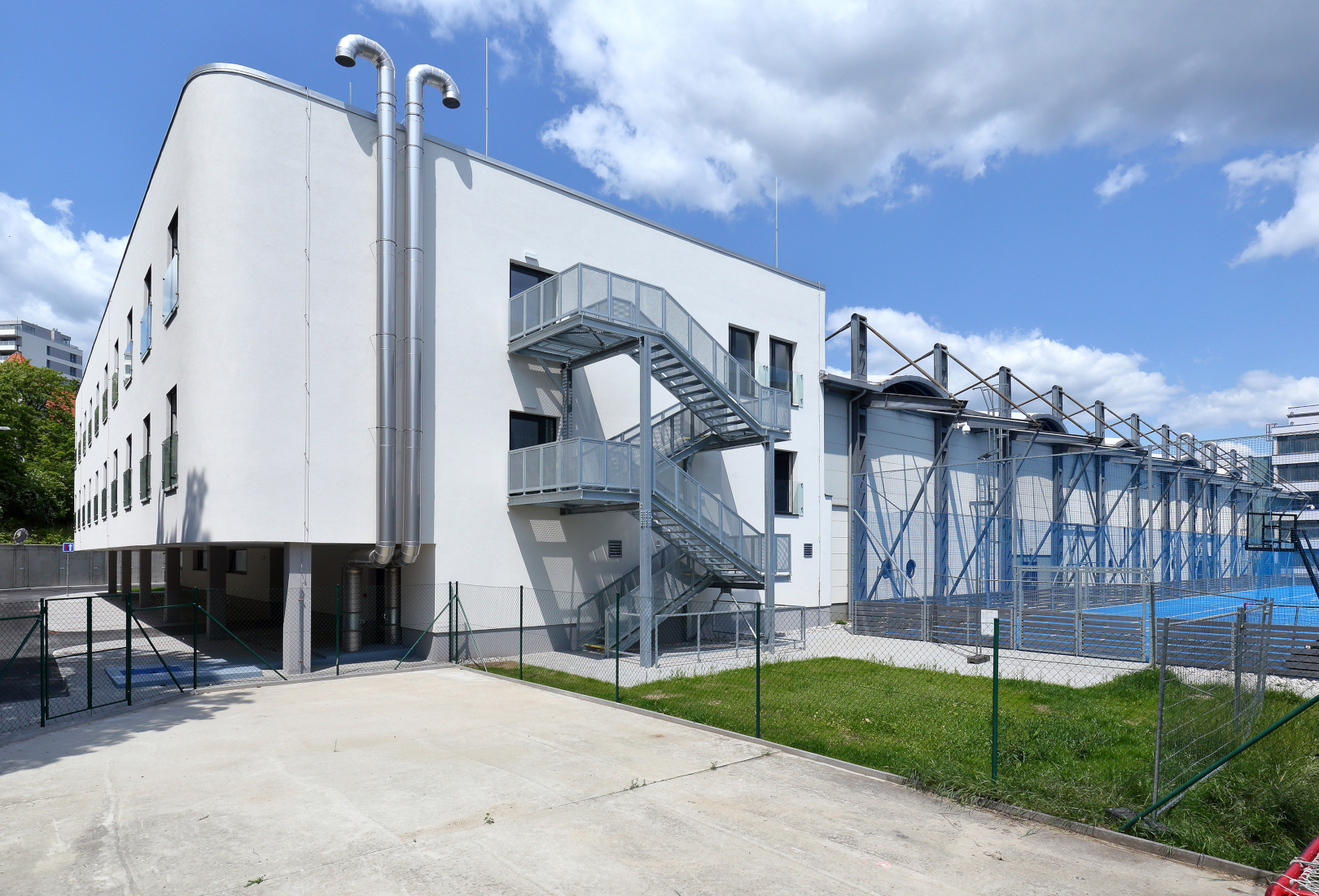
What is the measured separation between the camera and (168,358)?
1856 cm

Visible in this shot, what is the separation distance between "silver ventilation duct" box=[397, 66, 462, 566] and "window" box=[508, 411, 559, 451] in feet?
9.15

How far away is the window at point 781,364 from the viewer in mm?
25047

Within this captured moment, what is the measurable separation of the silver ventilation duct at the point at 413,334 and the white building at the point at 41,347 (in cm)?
11929

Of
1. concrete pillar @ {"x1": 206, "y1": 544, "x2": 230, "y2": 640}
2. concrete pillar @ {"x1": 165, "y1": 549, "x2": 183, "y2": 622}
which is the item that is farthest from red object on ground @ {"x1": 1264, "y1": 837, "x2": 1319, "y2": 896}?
concrete pillar @ {"x1": 165, "y1": 549, "x2": 183, "y2": 622}

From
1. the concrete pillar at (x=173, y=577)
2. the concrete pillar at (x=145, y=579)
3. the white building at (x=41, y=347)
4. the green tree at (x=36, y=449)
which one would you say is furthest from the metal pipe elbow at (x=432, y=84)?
the white building at (x=41, y=347)

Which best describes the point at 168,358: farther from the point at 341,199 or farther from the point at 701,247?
the point at 701,247

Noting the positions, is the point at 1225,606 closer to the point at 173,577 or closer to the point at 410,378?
the point at 410,378

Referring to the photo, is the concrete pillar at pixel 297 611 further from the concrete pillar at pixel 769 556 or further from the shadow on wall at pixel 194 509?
the concrete pillar at pixel 769 556

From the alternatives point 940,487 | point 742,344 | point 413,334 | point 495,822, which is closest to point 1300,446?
point 940,487

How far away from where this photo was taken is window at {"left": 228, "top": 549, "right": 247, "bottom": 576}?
3011cm

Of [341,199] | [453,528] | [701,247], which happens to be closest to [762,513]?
[701,247]

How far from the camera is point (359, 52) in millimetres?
17562

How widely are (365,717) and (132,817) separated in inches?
182

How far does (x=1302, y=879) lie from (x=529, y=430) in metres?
17.3
